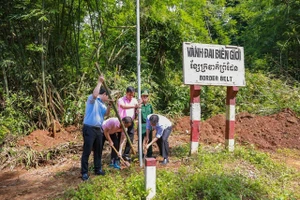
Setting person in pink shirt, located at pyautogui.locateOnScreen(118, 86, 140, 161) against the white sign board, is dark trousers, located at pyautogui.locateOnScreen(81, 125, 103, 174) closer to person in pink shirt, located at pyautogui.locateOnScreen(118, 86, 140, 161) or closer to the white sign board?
person in pink shirt, located at pyautogui.locateOnScreen(118, 86, 140, 161)

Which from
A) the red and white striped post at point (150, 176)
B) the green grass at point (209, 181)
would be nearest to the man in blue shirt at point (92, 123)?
the green grass at point (209, 181)

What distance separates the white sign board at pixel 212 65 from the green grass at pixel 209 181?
1.27 m

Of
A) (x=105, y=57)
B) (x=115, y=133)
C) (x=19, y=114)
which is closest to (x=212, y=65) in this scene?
(x=115, y=133)

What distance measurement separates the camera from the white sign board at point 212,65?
17.3 feet

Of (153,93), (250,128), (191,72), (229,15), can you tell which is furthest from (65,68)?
(229,15)

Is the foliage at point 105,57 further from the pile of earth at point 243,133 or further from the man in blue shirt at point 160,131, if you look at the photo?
the man in blue shirt at point 160,131

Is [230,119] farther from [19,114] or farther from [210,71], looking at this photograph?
[19,114]

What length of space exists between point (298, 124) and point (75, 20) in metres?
6.08

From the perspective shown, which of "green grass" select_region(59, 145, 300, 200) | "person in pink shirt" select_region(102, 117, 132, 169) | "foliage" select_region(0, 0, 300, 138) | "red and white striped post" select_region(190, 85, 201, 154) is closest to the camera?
"green grass" select_region(59, 145, 300, 200)

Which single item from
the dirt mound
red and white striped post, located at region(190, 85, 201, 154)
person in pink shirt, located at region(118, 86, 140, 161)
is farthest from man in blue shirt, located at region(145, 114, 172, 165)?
the dirt mound

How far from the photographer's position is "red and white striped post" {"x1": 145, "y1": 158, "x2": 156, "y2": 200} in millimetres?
3773

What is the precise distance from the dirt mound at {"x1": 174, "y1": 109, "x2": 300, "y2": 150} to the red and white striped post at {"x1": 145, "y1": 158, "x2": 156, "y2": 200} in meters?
3.15

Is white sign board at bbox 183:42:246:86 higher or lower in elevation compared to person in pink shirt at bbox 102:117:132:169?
higher

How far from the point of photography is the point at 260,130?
720 centimetres
